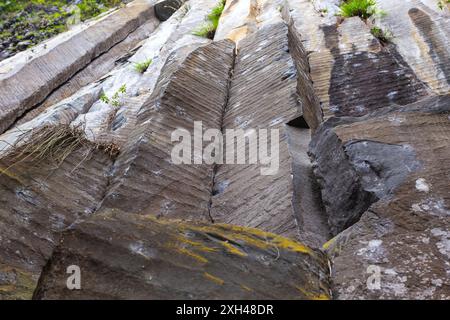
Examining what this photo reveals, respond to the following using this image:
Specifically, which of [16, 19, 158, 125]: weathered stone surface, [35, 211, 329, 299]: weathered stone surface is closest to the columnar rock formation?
[35, 211, 329, 299]: weathered stone surface

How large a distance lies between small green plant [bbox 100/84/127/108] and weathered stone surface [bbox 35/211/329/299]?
383 cm

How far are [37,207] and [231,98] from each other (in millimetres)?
2460

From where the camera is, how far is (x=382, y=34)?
20.5ft

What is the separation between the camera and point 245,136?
4230 millimetres

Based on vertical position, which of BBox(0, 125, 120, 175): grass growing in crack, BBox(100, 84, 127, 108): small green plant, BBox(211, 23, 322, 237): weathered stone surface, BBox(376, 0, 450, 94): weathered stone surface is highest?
BBox(0, 125, 120, 175): grass growing in crack

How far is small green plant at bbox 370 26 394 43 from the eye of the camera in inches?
242

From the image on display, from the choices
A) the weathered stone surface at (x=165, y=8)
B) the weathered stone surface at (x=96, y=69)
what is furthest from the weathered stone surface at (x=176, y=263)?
the weathered stone surface at (x=165, y=8)

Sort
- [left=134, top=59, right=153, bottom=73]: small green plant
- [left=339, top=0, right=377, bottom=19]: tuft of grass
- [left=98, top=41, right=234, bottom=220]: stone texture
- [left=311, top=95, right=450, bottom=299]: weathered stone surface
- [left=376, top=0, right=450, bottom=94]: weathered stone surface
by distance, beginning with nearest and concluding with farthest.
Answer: [left=311, top=95, right=450, bottom=299]: weathered stone surface < [left=98, top=41, right=234, bottom=220]: stone texture < [left=376, top=0, right=450, bottom=94]: weathered stone surface < [left=339, top=0, right=377, bottom=19]: tuft of grass < [left=134, top=59, right=153, bottom=73]: small green plant

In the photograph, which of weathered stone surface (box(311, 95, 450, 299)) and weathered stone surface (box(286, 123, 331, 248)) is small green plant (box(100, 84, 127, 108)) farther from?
weathered stone surface (box(311, 95, 450, 299))

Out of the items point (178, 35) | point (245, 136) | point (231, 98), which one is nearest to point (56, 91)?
point (178, 35)

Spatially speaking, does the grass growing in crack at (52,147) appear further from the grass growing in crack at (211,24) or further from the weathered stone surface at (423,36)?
the grass growing in crack at (211,24)

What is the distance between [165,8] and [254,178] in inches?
369

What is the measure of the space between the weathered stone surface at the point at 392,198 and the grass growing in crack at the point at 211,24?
4874 millimetres

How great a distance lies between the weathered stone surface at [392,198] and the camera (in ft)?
7.03
